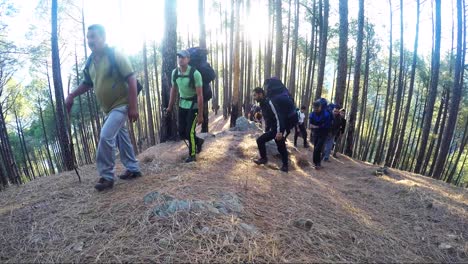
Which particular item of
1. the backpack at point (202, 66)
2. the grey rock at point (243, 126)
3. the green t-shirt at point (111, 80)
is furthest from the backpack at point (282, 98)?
the grey rock at point (243, 126)

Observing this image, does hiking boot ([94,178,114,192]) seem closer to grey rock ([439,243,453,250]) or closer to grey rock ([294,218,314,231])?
grey rock ([294,218,314,231])

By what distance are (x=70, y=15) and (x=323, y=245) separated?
767 inches

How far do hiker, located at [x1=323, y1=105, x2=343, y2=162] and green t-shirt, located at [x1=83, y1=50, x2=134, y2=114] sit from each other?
694 centimetres

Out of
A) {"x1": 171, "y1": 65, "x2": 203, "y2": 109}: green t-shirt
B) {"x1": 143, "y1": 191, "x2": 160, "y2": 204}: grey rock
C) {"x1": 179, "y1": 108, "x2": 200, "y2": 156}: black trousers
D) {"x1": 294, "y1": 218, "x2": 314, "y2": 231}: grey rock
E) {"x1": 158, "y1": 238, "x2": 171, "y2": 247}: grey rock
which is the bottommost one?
{"x1": 294, "y1": 218, "x2": 314, "y2": 231}: grey rock

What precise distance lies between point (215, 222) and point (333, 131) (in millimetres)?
7748

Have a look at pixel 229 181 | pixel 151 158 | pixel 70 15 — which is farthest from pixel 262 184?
pixel 70 15

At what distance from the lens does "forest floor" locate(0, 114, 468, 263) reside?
2400mm

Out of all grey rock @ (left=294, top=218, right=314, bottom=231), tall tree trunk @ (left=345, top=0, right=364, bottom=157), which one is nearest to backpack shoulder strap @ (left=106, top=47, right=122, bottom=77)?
grey rock @ (left=294, top=218, right=314, bottom=231)

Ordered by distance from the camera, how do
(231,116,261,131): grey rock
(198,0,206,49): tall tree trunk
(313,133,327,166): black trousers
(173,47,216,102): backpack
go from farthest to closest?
1. (198,0,206,49): tall tree trunk
2. (231,116,261,131): grey rock
3. (313,133,327,166): black trousers
4. (173,47,216,102): backpack

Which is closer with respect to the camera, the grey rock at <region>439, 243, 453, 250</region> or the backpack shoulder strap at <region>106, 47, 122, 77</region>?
the grey rock at <region>439, 243, 453, 250</region>

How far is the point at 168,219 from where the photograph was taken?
2.73 metres

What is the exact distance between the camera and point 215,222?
2.70m

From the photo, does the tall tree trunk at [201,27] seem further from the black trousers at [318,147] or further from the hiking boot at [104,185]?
the hiking boot at [104,185]

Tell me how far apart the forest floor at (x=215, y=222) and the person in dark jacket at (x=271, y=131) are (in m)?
1.27
